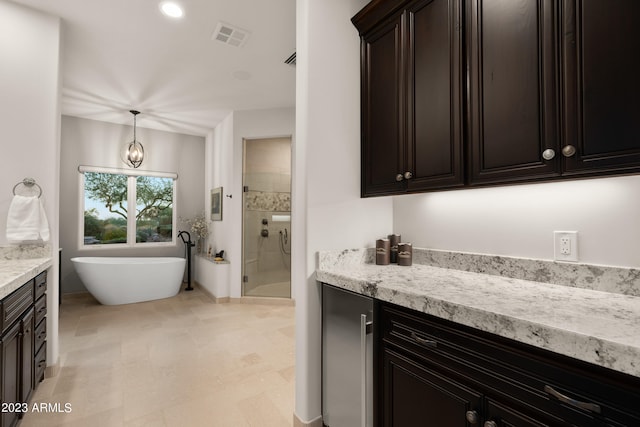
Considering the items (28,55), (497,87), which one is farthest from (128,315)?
(497,87)

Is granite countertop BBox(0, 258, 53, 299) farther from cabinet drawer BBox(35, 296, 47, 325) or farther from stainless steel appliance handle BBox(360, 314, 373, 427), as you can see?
stainless steel appliance handle BBox(360, 314, 373, 427)

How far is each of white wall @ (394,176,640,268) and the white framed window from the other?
4.97 metres

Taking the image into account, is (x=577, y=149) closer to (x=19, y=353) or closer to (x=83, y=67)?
(x=19, y=353)

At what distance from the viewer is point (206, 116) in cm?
480

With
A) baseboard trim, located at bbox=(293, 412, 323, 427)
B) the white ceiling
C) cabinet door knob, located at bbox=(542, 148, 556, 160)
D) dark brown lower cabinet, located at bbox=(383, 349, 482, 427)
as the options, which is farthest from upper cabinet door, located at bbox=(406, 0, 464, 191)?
baseboard trim, located at bbox=(293, 412, 323, 427)

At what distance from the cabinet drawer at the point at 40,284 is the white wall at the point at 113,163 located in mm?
3153

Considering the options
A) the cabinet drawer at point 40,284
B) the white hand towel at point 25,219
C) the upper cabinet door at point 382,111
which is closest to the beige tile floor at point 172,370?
the cabinet drawer at point 40,284

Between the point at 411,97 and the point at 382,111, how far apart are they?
220 mm

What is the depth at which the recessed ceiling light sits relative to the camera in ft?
7.71

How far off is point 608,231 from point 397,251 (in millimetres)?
982

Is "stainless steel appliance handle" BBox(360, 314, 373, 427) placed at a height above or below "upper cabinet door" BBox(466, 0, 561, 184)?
below

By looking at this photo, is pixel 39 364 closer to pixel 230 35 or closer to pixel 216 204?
pixel 230 35

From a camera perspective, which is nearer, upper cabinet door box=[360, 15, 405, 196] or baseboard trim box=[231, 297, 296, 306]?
upper cabinet door box=[360, 15, 405, 196]

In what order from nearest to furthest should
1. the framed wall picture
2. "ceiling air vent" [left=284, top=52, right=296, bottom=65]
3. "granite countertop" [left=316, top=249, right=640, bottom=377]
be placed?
"granite countertop" [left=316, top=249, right=640, bottom=377] → "ceiling air vent" [left=284, top=52, right=296, bottom=65] → the framed wall picture
